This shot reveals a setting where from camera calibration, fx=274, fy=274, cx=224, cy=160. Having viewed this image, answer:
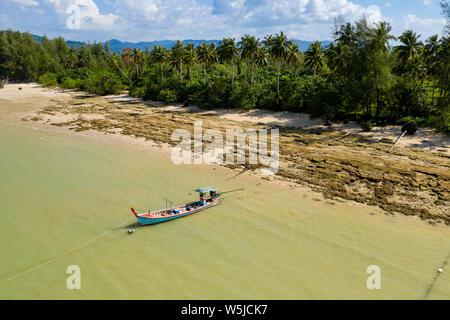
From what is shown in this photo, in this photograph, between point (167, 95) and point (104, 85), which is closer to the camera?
point (167, 95)

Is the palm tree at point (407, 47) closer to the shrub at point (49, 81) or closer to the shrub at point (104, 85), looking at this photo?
the shrub at point (104, 85)

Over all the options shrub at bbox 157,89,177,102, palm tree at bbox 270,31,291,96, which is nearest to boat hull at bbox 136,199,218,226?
palm tree at bbox 270,31,291,96

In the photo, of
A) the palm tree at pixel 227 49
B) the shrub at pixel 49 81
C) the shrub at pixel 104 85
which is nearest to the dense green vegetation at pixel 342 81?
the palm tree at pixel 227 49

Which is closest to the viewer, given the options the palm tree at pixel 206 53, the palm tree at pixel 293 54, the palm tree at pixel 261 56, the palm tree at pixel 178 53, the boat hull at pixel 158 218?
the boat hull at pixel 158 218

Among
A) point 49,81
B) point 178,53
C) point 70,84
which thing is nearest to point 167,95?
point 178,53

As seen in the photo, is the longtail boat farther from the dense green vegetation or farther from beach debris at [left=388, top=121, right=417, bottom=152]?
the dense green vegetation

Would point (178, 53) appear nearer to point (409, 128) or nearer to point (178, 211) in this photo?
point (409, 128)
